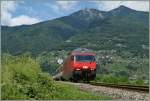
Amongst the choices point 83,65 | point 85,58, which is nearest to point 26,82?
point 83,65

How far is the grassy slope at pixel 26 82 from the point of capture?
1112cm

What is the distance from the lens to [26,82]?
1240 cm

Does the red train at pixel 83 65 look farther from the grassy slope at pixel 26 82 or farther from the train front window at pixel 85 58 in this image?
the grassy slope at pixel 26 82

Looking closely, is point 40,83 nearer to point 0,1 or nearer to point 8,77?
point 8,77

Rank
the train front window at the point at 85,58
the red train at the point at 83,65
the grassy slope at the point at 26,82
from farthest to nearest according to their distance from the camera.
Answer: the train front window at the point at 85,58 → the red train at the point at 83,65 → the grassy slope at the point at 26,82

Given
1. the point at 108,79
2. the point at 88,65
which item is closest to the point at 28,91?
the point at 88,65

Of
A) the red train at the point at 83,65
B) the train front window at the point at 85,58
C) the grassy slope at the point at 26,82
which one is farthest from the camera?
the train front window at the point at 85,58

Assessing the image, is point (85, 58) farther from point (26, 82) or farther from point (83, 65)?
point (26, 82)

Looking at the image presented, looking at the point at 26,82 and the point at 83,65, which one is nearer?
the point at 26,82

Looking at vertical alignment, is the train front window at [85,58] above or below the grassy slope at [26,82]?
above

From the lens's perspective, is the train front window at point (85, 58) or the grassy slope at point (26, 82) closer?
the grassy slope at point (26, 82)

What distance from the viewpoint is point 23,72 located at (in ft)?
41.3

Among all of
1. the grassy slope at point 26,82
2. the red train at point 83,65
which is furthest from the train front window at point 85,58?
the grassy slope at point 26,82

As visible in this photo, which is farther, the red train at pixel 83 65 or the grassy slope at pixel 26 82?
the red train at pixel 83 65
